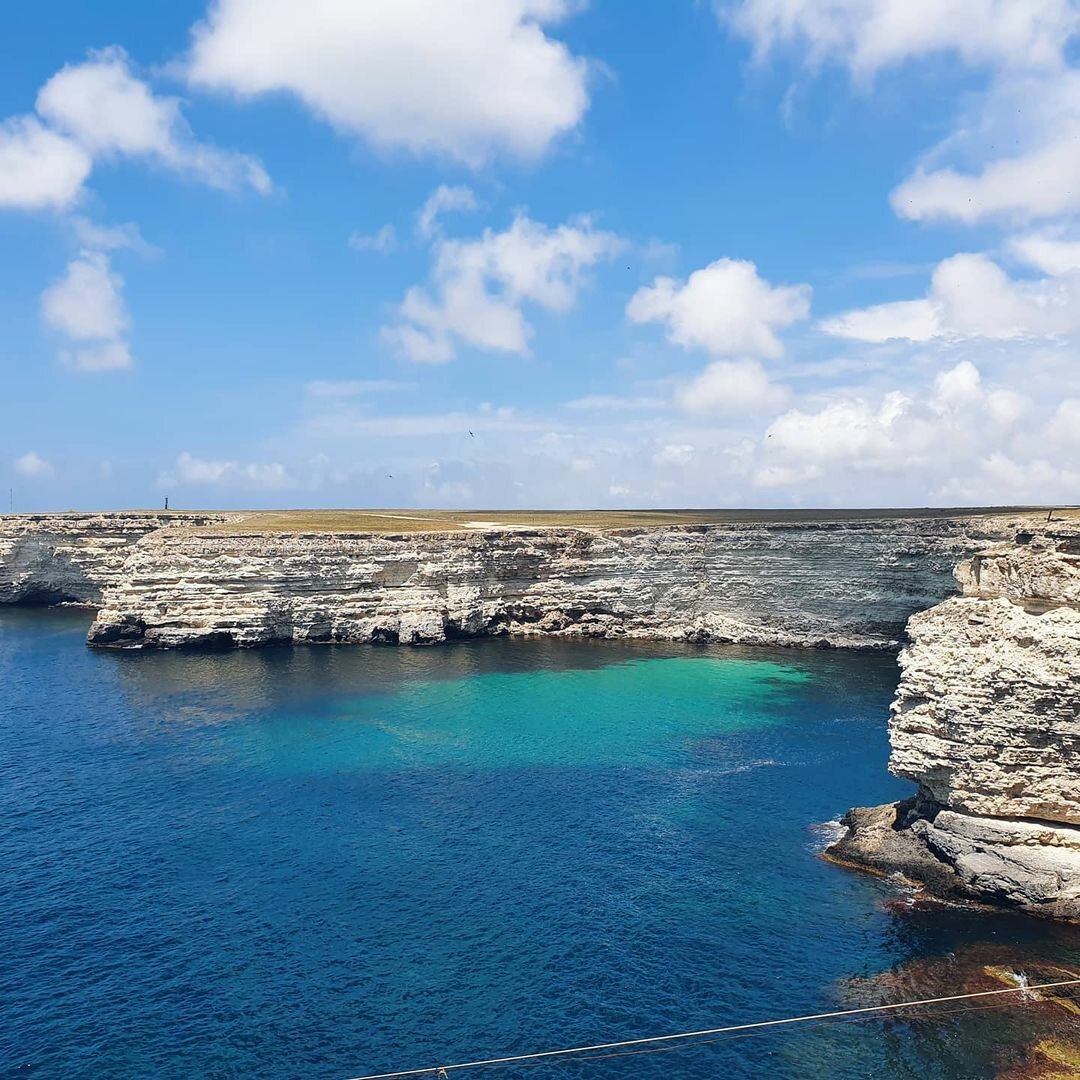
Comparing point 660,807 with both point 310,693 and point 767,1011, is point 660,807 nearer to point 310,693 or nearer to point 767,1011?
point 767,1011

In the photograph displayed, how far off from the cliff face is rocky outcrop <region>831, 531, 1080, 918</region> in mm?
49585

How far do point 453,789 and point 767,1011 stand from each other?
2294 cm

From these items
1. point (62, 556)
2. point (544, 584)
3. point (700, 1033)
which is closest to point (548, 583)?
point (544, 584)

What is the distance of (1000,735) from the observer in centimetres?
3356

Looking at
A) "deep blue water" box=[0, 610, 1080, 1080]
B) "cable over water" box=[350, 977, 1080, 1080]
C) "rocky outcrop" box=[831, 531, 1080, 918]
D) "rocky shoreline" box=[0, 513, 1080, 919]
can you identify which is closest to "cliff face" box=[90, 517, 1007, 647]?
"rocky shoreline" box=[0, 513, 1080, 919]

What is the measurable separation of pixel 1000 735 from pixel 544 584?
64520mm

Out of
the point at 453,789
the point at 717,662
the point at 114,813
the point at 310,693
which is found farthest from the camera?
the point at 717,662

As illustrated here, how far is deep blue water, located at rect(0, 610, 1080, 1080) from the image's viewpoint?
26.1 m

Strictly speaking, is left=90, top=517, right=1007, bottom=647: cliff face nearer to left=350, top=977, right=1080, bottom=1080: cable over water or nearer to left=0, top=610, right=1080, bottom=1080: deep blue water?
left=0, top=610, right=1080, bottom=1080: deep blue water

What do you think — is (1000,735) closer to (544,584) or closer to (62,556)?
(544,584)

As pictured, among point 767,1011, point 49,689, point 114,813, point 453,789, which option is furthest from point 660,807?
point 49,689

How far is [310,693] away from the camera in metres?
67.5

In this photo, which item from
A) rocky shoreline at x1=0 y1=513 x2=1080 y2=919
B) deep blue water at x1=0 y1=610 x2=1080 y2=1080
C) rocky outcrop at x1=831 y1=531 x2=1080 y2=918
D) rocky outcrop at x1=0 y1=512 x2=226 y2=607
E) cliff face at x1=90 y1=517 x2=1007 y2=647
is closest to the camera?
deep blue water at x1=0 y1=610 x2=1080 y2=1080

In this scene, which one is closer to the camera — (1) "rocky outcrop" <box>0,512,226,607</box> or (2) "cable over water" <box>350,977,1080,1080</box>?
(2) "cable over water" <box>350,977,1080,1080</box>
